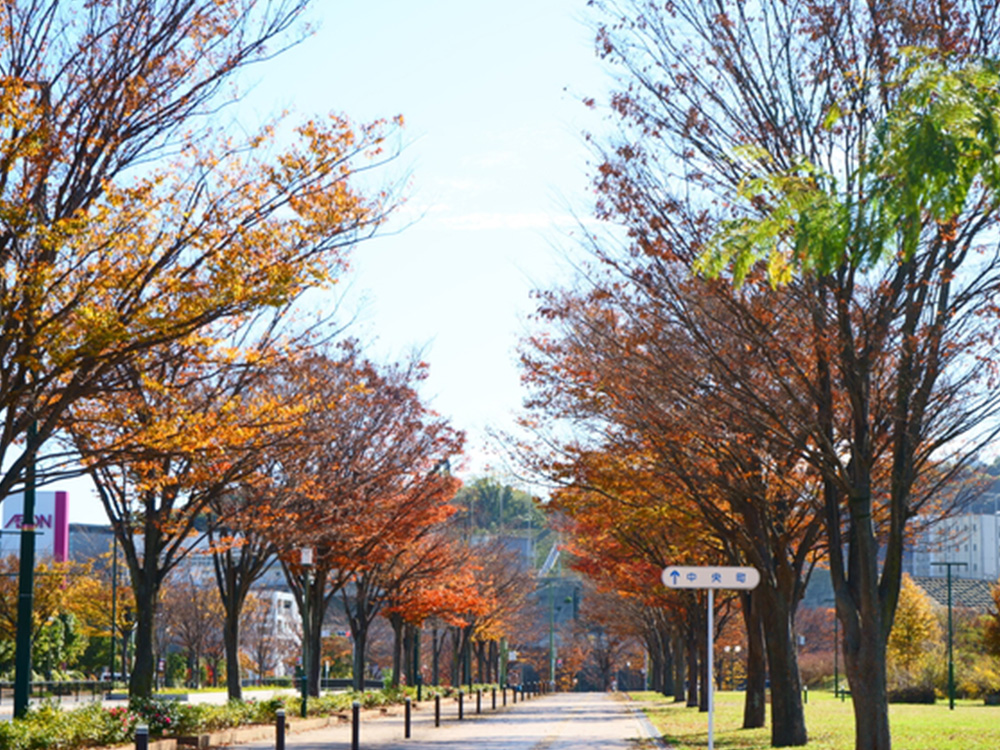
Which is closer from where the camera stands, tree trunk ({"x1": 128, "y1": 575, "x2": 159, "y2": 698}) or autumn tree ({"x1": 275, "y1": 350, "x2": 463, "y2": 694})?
tree trunk ({"x1": 128, "y1": 575, "x2": 159, "y2": 698})

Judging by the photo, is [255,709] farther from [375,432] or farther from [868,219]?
[868,219]

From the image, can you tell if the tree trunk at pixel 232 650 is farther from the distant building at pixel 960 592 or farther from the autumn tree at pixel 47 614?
the distant building at pixel 960 592

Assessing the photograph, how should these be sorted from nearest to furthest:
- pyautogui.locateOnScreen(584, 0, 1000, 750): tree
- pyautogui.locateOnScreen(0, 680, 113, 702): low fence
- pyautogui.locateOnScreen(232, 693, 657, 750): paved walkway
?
pyautogui.locateOnScreen(584, 0, 1000, 750): tree, pyautogui.locateOnScreen(232, 693, 657, 750): paved walkway, pyautogui.locateOnScreen(0, 680, 113, 702): low fence

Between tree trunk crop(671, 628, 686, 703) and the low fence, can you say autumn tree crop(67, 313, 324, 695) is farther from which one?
tree trunk crop(671, 628, 686, 703)

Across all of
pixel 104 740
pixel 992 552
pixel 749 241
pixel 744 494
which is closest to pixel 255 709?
pixel 104 740

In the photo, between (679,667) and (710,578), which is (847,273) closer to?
(710,578)

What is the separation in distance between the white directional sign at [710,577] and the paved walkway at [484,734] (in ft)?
29.3

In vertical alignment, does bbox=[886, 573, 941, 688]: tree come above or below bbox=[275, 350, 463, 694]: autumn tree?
below

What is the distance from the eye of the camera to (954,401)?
1594 cm

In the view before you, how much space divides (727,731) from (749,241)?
69.9ft

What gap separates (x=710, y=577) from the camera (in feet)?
44.3

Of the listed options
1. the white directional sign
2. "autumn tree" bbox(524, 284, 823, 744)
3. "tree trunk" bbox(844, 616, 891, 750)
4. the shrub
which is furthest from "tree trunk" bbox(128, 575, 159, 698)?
the shrub

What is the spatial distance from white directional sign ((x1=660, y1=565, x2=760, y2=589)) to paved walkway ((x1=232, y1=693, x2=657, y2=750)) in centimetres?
894

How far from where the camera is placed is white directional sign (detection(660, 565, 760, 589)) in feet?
43.4
